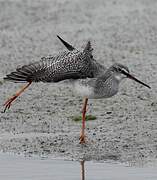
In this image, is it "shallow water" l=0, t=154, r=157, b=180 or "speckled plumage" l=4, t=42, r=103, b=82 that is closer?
"shallow water" l=0, t=154, r=157, b=180

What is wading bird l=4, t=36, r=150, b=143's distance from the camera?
32.2 feet

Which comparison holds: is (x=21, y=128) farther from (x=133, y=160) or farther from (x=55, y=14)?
Result: (x=55, y=14)

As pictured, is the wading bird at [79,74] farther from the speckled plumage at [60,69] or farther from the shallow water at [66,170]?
the shallow water at [66,170]

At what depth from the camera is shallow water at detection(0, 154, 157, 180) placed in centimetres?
851

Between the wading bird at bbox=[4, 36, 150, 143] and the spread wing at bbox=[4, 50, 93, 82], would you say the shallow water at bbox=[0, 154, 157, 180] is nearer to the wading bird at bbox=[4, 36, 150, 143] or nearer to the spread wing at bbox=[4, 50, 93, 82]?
the wading bird at bbox=[4, 36, 150, 143]

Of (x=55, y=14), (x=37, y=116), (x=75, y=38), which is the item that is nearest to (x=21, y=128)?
(x=37, y=116)

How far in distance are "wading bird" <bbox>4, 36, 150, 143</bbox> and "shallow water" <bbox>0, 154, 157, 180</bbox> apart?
0.91 meters

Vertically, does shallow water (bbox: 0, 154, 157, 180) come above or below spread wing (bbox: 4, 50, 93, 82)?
below

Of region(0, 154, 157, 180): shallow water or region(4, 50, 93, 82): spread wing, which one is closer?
A: region(0, 154, 157, 180): shallow water

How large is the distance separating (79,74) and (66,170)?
1.45 m

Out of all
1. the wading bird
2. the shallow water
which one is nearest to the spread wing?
the wading bird

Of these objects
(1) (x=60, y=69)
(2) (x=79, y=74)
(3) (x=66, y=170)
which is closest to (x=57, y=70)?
(1) (x=60, y=69)

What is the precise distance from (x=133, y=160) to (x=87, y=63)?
1.34 meters

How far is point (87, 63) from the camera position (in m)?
9.90
